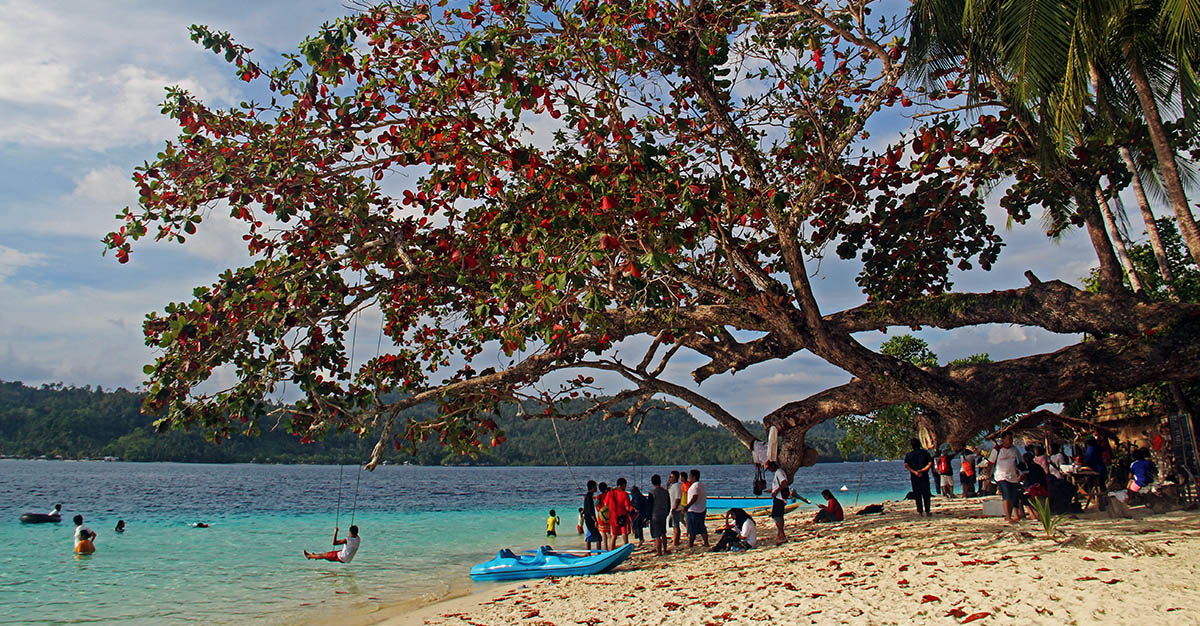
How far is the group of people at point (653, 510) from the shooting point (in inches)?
500

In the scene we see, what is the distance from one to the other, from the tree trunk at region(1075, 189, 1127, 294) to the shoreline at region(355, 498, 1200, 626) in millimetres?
3247

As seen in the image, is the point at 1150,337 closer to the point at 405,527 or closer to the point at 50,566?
the point at 50,566

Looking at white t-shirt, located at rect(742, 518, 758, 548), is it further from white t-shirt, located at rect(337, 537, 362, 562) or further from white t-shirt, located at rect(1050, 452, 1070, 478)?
white t-shirt, located at rect(337, 537, 362, 562)

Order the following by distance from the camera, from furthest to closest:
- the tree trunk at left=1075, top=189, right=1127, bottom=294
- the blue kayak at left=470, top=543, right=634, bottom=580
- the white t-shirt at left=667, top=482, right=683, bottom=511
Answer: the white t-shirt at left=667, top=482, right=683, bottom=511 → the blue kayak at left=470, top=543, right=634, bottom=580 → the tree trunk at left=1075, top=189, right=1127, bottom=294

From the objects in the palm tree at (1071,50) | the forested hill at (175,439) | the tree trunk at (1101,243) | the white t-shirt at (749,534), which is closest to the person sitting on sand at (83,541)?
the white t-shirt at (749,534)

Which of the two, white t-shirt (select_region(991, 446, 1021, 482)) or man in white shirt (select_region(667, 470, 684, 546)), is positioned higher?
white t-shirt (select_region(991, 446, 1021, 482))

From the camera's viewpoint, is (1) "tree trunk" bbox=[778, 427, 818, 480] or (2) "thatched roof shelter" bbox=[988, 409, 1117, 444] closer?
(1) "tree trunk" bbox=[778, 427, 818, 480]

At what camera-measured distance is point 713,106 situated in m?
8.89

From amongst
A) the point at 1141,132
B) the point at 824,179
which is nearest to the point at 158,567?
the point at 824,179

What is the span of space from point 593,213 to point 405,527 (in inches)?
978

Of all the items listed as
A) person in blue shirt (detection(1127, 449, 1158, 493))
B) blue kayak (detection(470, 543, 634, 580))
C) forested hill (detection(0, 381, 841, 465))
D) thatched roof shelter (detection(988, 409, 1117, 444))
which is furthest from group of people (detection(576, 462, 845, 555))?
forested hill (detection(0, 381, 841, 465))

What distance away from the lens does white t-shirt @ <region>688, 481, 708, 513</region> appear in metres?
12.4

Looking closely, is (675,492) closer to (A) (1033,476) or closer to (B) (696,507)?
(B) (696,507)

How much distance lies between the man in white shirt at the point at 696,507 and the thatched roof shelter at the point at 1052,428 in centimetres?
469
